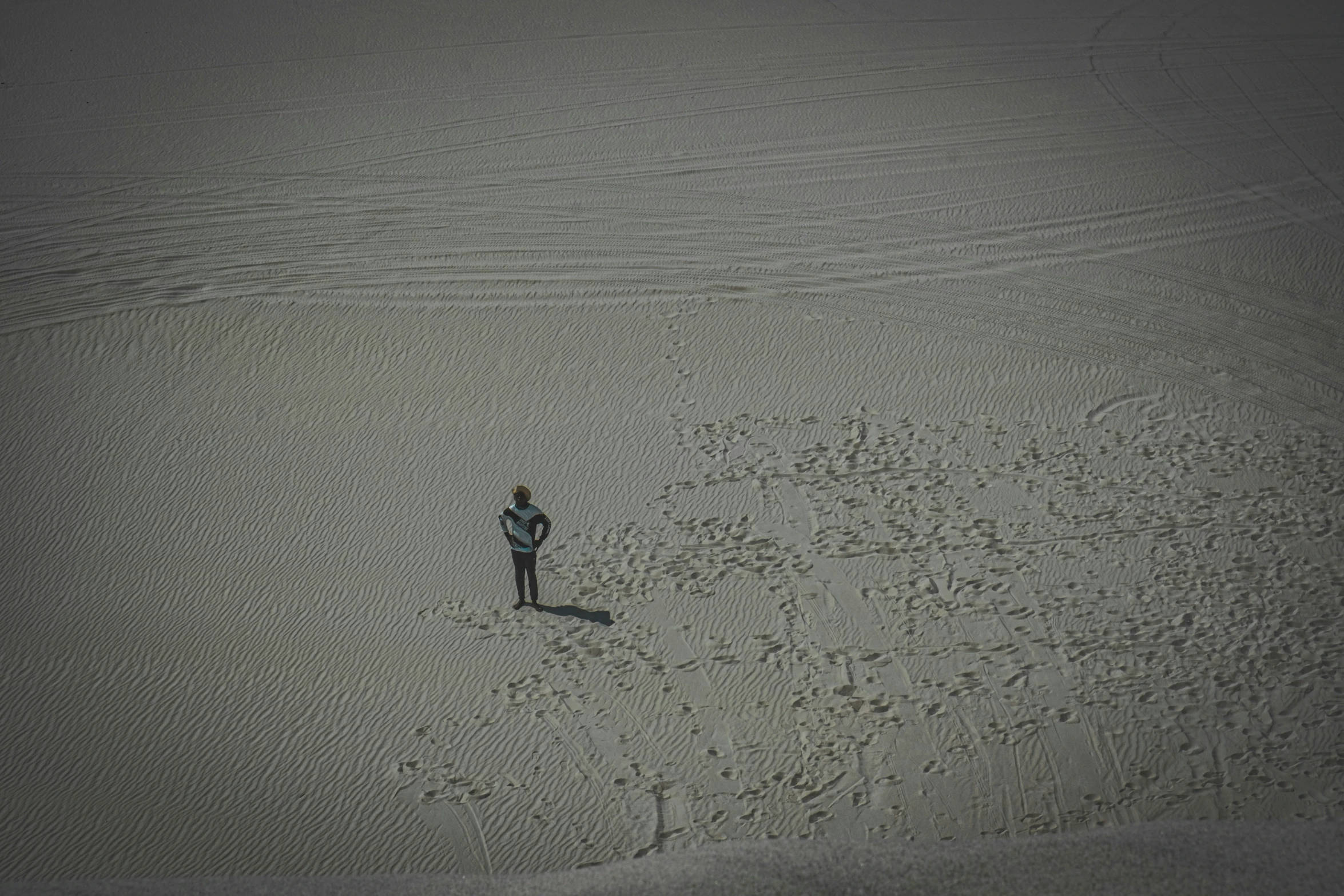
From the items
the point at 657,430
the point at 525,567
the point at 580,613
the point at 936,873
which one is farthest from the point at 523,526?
the point at 936,873

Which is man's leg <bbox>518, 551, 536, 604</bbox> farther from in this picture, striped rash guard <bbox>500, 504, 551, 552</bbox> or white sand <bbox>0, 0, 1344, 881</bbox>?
white sand <bbox>0, 0, 1344, 881</bbox>

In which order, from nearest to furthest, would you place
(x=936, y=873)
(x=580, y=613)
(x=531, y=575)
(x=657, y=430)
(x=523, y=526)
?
1. (x=936, y=873)
2. (x=523, y=526)
3. (x=531, y=575)
4. (x=580, y=613)
5. (x=657, y=430)

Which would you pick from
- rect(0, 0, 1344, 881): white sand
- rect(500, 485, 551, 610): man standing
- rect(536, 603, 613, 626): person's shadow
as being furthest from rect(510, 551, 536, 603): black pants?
rect(0, 0, 1344, 881): white sand

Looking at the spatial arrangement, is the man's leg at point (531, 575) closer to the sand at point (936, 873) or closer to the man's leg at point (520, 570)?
the man's leg at point (520, 570)

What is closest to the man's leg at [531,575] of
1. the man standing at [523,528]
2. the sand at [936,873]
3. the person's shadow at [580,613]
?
the man standing at [523,528]

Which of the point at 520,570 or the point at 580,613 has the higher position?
the point at 520,570

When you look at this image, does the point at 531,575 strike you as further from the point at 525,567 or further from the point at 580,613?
the point at 580,613

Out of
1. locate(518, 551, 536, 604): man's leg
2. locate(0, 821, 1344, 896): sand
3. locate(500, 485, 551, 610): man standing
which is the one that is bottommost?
locate(0, 821, 1344, 896): sand
